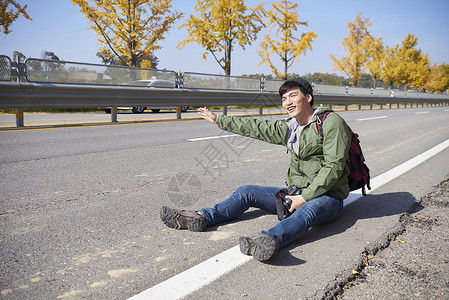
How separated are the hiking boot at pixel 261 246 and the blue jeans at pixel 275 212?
12 centimetres

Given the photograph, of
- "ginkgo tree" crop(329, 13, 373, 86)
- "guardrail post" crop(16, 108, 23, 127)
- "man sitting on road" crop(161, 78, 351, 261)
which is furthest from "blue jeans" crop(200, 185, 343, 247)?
"ginkgo tree" crop(329, 13, 373, 86)

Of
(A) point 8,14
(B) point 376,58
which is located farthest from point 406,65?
(A) point 8,14

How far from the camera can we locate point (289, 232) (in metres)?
2.42

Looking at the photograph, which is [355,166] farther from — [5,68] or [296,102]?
[5,68]

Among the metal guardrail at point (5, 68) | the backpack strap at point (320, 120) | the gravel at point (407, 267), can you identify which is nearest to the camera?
the gravel at point (407, 267)

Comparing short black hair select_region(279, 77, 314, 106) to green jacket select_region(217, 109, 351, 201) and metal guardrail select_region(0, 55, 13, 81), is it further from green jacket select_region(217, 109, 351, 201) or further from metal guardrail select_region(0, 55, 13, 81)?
metal guardrail select_region(0, 55, 13, 81)

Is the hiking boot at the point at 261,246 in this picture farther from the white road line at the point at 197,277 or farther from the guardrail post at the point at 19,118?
the guardrail post at the point at 19,118

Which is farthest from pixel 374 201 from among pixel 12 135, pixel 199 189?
pixel 12 135

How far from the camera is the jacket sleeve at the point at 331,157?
273 centimetres

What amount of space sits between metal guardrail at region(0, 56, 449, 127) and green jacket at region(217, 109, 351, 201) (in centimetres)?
696

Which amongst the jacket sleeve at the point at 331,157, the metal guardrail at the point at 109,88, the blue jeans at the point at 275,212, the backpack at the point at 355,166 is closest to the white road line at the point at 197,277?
the blue jeans at the point at 275,212

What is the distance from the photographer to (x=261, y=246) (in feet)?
7.22

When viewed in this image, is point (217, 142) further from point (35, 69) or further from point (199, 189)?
point (35, 69)

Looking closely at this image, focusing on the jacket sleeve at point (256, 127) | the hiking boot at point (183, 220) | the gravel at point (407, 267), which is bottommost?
the gravel at point (407, 267)
